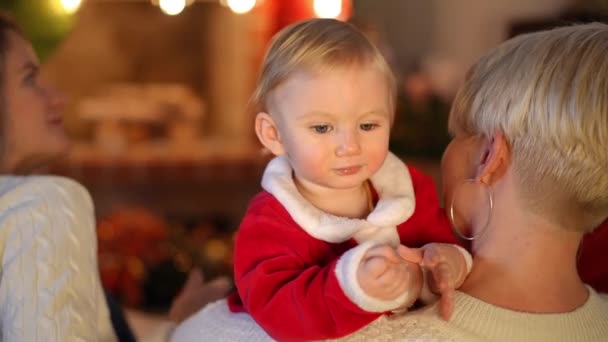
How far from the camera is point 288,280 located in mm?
1105

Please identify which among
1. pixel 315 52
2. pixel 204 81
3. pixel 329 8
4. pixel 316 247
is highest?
pixel 315 52

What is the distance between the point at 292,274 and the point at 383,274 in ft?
0.50

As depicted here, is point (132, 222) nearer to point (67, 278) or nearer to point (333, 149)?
point (67, 278)

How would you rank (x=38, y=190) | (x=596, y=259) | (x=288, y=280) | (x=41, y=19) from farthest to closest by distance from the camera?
(x=41, y=19) → (x=596, y=259) → (x=38, y=190) → (x=288, y=280)

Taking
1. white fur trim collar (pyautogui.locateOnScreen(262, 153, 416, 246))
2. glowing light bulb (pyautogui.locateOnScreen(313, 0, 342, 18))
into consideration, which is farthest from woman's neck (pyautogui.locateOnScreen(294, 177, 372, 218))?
glowing light bulb (pyautogui.locateOnScreen(313, 0, 342, 18))

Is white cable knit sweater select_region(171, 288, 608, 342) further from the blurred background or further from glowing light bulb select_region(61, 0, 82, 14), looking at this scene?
the blurred background

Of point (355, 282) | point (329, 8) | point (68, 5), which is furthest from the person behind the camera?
point (329, 8)

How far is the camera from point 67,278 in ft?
4.38

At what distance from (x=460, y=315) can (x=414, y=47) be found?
4121mm

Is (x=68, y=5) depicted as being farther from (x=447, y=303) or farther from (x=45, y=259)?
(x=447, y=303)

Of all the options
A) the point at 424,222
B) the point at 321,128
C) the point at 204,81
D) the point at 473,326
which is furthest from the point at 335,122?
the point at 204,81

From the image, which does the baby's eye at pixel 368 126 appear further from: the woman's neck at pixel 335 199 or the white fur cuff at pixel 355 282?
the white fur cuff at pixel 355 282

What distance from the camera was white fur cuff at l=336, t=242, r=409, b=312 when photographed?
3.29ft

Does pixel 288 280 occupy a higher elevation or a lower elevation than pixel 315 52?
lower
